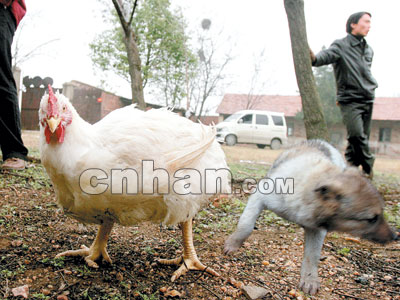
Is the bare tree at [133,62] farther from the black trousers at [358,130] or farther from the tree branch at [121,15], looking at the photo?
the black trousers at [358,130]

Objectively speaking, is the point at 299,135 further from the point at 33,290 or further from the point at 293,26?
the point at 33,290

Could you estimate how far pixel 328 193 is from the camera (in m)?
1.48

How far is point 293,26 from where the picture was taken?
12.1 feet

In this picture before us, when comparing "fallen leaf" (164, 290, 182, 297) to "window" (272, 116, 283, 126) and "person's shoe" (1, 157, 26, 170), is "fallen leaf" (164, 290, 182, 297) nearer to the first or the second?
"person's shoe" (1, 157, 26, 170)

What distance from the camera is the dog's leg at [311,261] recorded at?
5.90 feet

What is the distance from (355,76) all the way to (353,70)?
0.30 ft

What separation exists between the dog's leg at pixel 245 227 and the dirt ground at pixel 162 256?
0.48 meters

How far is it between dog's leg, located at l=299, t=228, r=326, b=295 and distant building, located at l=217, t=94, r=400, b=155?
82.2 ft

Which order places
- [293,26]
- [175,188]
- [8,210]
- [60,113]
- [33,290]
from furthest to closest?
[293,26] < [8,210] < [175,188] < [60,113] < [33,290]

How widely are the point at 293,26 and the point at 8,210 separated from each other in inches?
140

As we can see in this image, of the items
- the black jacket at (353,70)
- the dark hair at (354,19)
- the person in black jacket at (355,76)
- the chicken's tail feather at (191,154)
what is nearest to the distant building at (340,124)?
the person in black jacket at (355,76)

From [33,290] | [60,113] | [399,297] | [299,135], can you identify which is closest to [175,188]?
[60,113]

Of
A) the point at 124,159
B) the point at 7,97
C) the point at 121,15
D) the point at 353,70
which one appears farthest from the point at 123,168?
the point at 353,70

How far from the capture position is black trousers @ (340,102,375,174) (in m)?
Result: 4.78
